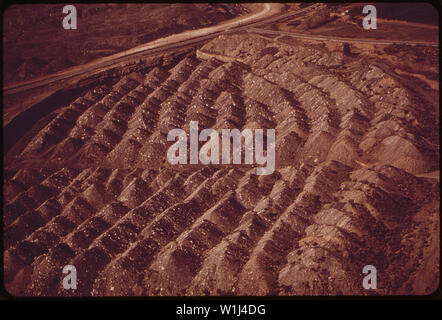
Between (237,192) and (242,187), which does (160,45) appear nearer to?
(242,187)

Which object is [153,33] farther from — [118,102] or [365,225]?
[365,225]

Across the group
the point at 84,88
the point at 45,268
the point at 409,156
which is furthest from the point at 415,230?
the point at 84,88

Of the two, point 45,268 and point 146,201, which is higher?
point 146,201

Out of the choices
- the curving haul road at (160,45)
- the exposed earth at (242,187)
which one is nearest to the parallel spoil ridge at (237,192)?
the exposed earth at (242,187)

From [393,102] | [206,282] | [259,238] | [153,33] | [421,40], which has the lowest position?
[206,282]

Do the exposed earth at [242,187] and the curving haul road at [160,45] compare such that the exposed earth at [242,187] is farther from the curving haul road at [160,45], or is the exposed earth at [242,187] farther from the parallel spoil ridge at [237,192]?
the curving haul road at [160,45]

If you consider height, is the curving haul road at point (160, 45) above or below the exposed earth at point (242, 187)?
above

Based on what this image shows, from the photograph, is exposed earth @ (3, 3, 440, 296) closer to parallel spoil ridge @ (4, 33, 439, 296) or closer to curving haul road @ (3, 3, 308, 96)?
parallel spoil ridge @ (4, 33, 439, 296)
